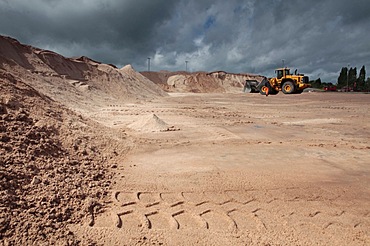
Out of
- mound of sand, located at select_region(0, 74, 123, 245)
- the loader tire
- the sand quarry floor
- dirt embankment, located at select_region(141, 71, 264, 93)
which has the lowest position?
the sand quarry floor

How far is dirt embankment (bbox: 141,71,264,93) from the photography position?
49.0 m

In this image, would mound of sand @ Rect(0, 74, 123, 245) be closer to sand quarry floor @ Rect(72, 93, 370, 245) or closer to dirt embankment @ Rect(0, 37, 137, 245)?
dirt embankment @ Rect(0, 37, 137, 245)

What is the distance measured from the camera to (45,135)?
4.30 m

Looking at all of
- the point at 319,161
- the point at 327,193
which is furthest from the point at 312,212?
the point at 319,161

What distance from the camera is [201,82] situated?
2025 inches

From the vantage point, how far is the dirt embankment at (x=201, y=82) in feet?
161

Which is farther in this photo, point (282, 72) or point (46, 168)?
point (282, 72)

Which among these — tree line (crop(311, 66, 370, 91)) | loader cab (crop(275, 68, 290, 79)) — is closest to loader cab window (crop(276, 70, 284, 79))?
loader cab (crop(275, 68, 290, 79))

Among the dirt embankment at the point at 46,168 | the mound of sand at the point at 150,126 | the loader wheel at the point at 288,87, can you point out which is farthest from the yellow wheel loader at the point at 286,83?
the dirt embankment at the point at 46,168

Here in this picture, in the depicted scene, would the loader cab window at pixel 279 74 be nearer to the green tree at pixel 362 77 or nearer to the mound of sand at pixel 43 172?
the mound of sand at pixel 43 172

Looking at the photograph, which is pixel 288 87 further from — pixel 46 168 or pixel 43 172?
pixel 43 172

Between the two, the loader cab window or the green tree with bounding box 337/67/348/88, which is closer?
the loader cab window

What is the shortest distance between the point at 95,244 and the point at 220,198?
5.35ft

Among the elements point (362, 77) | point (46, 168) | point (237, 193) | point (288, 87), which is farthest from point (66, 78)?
point (362, 77)
